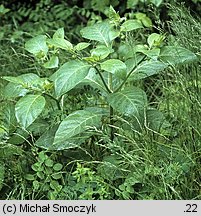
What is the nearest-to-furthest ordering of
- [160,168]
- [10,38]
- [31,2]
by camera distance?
[160,168], [10,38], [31,2]

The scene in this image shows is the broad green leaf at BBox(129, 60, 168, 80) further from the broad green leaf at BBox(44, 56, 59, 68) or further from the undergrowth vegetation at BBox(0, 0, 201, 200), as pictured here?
the broad green leaf at BBox(44, 56, 59, 68)

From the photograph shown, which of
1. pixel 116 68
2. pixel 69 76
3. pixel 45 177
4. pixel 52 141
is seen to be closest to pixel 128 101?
pixel 116 68

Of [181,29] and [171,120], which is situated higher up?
[181,29]

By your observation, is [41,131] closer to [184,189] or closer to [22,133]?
[22,133]

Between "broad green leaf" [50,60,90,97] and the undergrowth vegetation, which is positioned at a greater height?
"broad green leaf" [50,60,90,97]

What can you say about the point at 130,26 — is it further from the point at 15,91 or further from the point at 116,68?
the point at 15,91

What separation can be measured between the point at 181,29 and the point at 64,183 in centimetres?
103

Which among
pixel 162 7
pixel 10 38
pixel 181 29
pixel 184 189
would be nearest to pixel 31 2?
pixel 10 38

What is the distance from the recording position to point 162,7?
449 cm

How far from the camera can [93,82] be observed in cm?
248

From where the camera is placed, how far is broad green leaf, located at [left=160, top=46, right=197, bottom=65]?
2.46 m

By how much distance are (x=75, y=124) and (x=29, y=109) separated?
0.65 feet

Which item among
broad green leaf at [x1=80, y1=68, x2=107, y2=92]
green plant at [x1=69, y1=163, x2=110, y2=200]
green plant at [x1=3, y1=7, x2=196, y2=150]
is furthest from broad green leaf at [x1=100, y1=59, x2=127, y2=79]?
green plant at [x1=69, y1=163, x2=110, y2=200]

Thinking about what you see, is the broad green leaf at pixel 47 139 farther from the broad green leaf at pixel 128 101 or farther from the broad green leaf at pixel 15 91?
the broad green leaf at pixel 128 101
